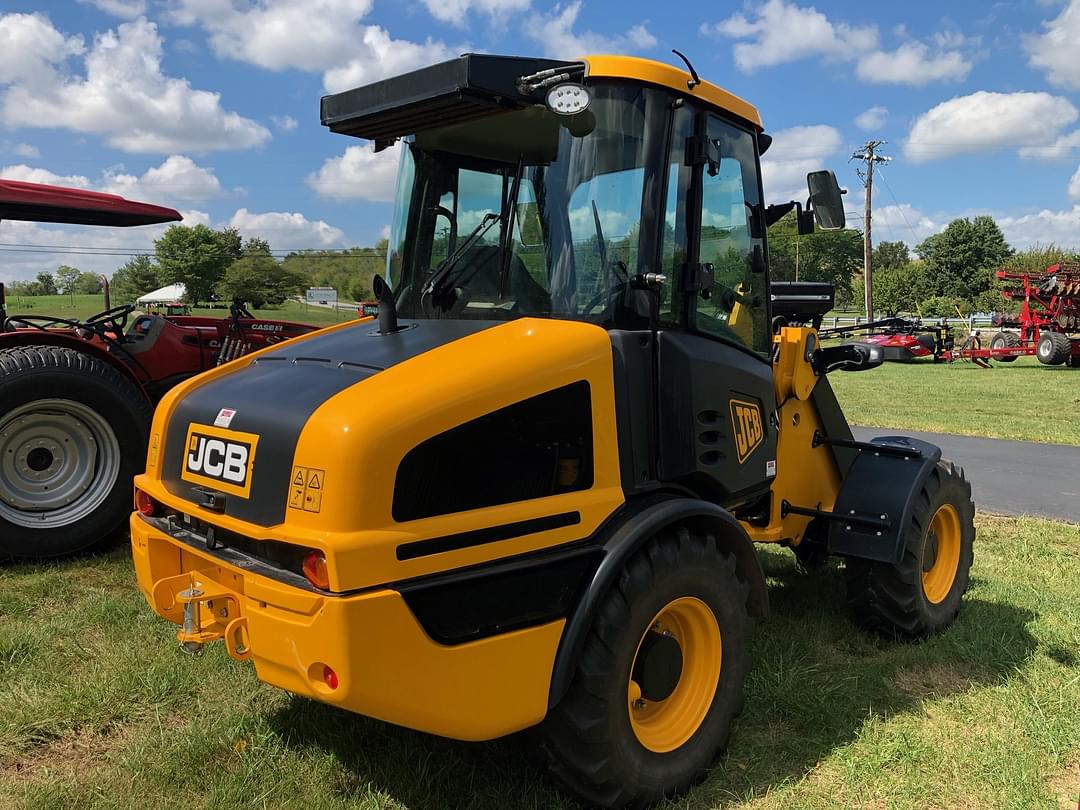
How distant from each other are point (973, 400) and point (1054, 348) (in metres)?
9.25

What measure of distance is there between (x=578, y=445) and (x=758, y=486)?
4.12 feet

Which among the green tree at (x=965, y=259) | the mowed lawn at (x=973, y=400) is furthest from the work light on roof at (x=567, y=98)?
the green tree at (x=965, y=259)

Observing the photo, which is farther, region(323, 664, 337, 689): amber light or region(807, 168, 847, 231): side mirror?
region(807, 168, 847, 231): side mirror

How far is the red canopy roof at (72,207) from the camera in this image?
18.9 ft

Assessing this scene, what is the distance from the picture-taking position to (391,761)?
2926 mm

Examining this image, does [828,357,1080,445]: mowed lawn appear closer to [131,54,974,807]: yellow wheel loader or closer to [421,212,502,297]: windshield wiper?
[131,54,974,807]: yellow wheel loader

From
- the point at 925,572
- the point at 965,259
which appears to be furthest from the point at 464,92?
the point at 965,259

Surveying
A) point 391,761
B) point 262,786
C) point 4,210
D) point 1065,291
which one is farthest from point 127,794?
point 1065,291

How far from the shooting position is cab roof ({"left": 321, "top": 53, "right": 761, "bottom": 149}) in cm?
260

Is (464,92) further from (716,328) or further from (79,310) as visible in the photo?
(79,310)

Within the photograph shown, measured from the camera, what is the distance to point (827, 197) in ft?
12.1

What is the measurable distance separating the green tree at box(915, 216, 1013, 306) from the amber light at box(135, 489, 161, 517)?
66.4m

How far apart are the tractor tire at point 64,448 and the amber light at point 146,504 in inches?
101

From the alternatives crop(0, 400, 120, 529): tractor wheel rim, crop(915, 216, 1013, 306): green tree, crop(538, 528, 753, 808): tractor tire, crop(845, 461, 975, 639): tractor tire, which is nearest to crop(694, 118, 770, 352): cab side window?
crop(538, 528, 753, 808): tractor tire
